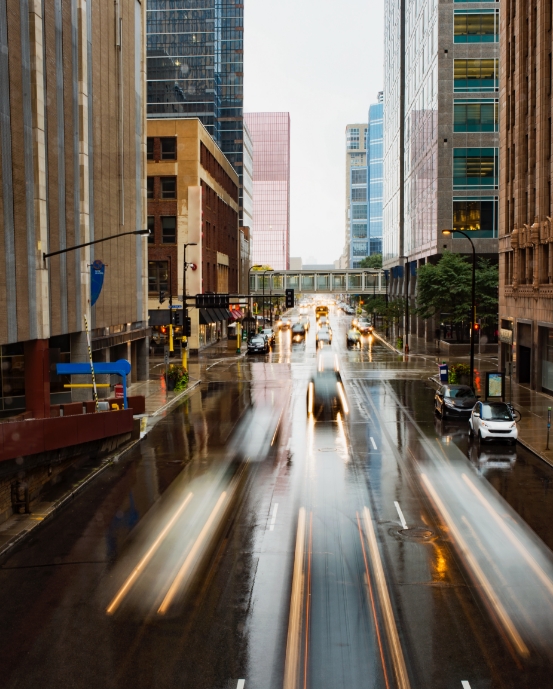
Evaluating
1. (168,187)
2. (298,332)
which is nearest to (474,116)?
(168,187)

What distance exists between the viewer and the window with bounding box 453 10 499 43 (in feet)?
271

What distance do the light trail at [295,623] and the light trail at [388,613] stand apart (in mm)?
1408

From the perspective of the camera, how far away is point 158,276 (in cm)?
7806

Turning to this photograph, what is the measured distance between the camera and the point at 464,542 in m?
17.6

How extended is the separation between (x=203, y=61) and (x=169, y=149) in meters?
99.8

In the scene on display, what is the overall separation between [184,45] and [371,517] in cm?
16810

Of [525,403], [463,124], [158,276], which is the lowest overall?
[525,403]

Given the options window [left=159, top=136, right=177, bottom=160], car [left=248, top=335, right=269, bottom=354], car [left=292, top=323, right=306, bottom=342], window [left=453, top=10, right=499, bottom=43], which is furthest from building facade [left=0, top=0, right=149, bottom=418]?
car [left=292, top=323, right=306, bottom=342]

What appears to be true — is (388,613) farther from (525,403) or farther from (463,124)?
(463,124)

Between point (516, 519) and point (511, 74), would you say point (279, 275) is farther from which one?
point (516, 519)

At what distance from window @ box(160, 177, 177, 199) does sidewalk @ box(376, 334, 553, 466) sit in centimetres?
2727

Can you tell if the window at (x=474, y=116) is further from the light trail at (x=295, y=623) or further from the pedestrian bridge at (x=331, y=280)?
the pedestrian bridge at (x=331, y=280)

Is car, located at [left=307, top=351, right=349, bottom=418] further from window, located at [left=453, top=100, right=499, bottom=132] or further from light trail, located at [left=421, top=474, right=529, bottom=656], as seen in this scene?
window, located at [left=453, top=100, right=499, bottom=132]

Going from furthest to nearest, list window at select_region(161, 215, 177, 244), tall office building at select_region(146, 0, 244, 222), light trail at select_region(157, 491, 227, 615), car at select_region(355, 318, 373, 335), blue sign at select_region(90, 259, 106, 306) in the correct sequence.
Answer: tall office building at select_region(146, 0, 244, 222) < car at select_region(355, 318, 373, 335) < window at select_region(161, 215, 177, 244) < blue sign at select_region(90, 259, 106, 306) < light trail at select_region(157, 491, 227, 615)
